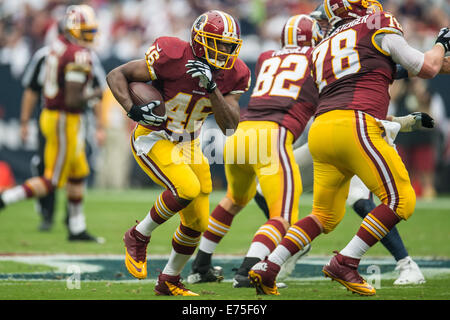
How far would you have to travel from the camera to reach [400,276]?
189 inches

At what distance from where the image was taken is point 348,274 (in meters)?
4.07

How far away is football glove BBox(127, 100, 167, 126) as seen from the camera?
417 cm

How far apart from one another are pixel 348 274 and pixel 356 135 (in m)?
0.81

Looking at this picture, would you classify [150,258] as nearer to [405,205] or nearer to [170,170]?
[170,170]

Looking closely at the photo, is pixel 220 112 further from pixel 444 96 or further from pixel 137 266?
pixel 444 96

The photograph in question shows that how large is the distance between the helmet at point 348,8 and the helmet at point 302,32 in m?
0.81

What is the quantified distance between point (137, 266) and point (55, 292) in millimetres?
518

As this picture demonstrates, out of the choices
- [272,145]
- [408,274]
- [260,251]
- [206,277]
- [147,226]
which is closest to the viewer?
[147,226]

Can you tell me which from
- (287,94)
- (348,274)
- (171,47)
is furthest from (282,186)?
(171,47)

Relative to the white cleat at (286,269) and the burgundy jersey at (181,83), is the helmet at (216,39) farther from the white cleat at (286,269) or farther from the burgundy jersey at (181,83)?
the white cleat at (286,269)

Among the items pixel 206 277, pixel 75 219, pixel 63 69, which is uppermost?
pixel 63 69

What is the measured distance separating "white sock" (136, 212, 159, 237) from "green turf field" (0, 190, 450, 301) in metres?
0.38

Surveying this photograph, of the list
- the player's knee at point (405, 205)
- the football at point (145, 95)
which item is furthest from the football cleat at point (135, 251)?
the player's knee at point (405, 205)

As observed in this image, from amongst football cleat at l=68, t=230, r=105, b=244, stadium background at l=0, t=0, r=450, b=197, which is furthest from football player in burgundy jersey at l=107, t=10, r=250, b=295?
stadium background at l=0, t=0, r=450, b=197
